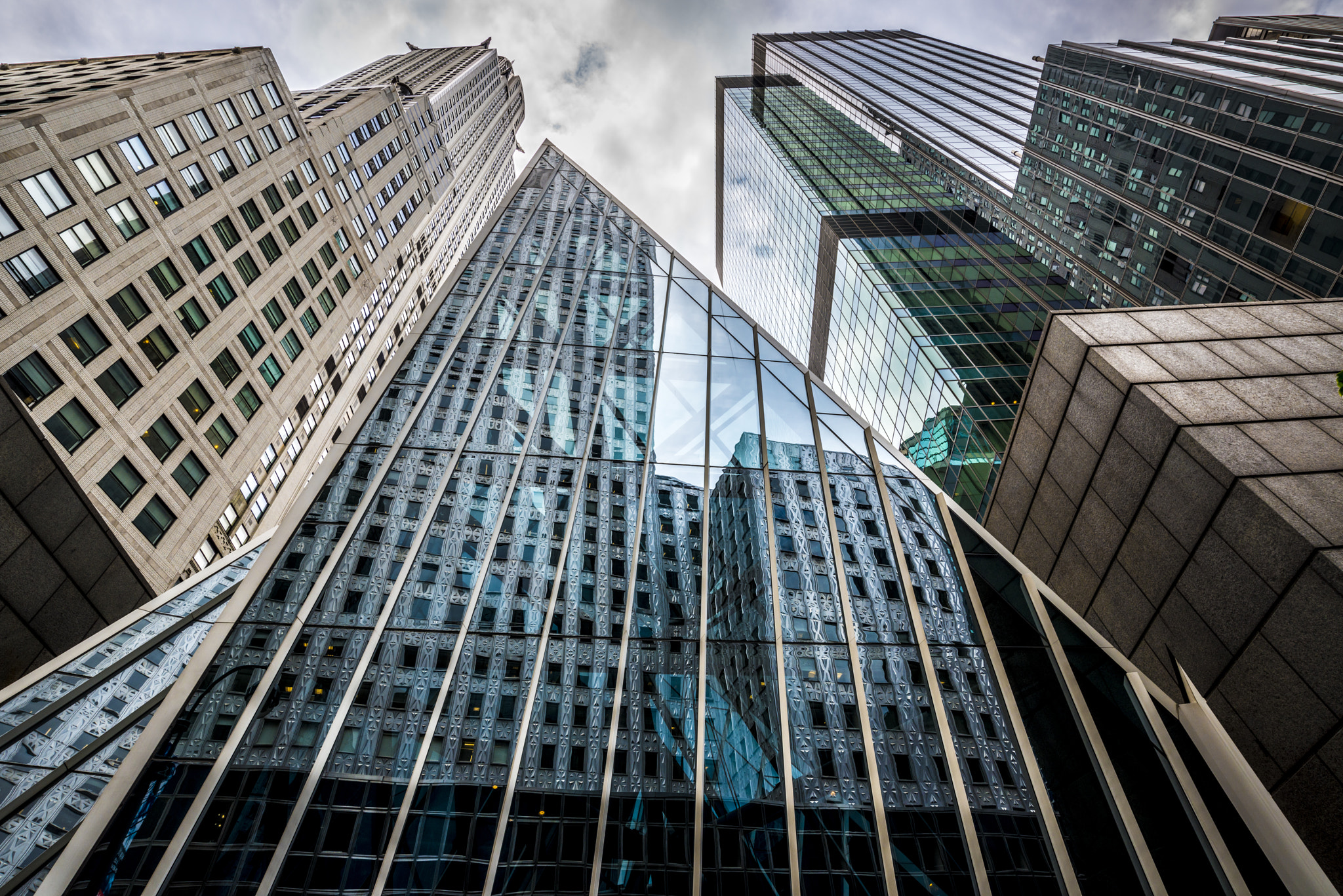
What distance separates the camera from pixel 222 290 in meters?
36.0

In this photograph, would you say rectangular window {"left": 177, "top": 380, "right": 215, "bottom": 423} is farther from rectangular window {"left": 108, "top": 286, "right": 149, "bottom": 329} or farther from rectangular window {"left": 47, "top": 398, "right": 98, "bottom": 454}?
rectangular window {"left": 47, "top": 398, "right": 98, "bottom": 454}

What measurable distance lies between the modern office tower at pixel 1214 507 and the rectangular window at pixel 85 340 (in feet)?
123

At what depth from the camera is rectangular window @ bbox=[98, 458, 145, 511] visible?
87.9ft

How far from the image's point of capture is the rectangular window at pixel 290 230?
42.8m

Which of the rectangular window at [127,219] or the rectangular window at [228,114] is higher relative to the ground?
the rectangular window at [228,114]

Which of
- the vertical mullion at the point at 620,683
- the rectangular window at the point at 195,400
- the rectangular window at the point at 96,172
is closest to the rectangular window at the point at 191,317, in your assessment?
the rectangular window at the point at 195,400

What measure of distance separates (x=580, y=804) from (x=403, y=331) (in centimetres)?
6998

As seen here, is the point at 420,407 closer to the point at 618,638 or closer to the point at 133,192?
the point at 618,638

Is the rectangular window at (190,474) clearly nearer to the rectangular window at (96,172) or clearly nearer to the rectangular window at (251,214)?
the rectangular window at (96,172)

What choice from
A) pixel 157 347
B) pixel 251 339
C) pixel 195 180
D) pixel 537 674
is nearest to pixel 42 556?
pixel 537 674

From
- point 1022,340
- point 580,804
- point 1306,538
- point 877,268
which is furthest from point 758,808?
point 877,268

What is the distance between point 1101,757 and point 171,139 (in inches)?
1865

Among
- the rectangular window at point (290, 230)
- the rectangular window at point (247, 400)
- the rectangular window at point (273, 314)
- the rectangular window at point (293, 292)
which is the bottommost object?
the rectangular window at point (247, 400)

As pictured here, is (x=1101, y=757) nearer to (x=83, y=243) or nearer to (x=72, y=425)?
(x=72, y=425)
